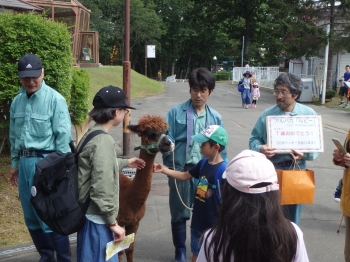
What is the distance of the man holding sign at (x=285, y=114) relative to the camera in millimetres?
3967

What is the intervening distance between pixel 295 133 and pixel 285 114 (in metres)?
0.25

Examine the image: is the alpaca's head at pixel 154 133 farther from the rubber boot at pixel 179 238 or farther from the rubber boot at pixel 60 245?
the rubber boot at pixel 60 245

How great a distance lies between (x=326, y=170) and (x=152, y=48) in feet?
107

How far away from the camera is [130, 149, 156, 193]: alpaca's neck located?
3.92 meters

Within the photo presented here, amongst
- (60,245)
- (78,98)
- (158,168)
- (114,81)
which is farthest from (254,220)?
(114,81)

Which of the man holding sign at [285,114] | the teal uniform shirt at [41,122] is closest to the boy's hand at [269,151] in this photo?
the man holding sign at [285,114]

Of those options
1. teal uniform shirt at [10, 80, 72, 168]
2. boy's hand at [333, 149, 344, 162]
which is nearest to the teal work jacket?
teal uniform shirt at [10, 80, 72, 168]

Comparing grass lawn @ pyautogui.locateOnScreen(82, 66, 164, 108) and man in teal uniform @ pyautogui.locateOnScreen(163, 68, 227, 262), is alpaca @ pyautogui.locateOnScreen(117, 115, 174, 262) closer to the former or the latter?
man in teal uniform @ pyautogui.locateOnScreen(163, 68, 227, 262)

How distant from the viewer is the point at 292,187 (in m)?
3.86

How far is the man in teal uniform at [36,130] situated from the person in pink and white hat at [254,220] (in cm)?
248

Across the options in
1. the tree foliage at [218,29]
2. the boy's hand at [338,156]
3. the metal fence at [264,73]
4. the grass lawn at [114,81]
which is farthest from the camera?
the metal fence at [264,73]

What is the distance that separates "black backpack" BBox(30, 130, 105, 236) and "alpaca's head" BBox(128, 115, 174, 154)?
841 mm

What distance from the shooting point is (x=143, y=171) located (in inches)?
156

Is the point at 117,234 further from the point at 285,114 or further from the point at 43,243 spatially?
the point at 285,114
